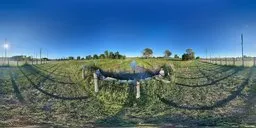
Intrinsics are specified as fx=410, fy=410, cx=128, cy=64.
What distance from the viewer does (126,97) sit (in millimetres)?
12891

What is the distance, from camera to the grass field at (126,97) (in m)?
11.8

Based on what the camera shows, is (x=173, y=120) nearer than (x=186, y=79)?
Yes

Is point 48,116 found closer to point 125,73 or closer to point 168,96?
point 125,73

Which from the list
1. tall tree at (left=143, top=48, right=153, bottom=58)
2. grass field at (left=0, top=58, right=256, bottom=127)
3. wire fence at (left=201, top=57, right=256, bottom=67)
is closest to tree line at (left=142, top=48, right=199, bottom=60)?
tall tree at (left=143, top=48, right=153, bottom=58)

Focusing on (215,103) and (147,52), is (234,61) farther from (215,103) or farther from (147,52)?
(147,52)

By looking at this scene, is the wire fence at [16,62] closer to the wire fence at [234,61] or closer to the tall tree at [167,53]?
the tall tree at [167,53]

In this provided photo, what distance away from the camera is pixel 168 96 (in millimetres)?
13125

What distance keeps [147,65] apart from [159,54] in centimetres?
78

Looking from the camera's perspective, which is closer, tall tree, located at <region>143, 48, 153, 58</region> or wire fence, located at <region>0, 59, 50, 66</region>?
tall tree, located at <region>143, 48, 153, 58</region>

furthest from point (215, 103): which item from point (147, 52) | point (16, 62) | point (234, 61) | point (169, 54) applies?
point (16, 62)

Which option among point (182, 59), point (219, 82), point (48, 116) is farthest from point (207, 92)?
point (48, 116)

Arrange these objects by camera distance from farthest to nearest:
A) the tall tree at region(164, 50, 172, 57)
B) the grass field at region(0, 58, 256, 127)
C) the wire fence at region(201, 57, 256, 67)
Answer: the wire fence at region(201, 57, 256, 67), the tall tree at region(164, 50, 172, 57), the grass field at region(0, 58, 256, 127)

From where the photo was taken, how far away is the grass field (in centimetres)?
1180

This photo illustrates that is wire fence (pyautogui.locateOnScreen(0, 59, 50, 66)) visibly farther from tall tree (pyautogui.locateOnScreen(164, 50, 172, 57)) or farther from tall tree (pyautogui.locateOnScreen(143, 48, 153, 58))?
tall tree (pyautogui.locateOnScreen(164, 50, 172, 57))
